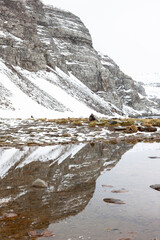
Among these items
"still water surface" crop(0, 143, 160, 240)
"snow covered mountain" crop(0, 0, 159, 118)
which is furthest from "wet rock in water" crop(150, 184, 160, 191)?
"snow covered mountain" crop(0, 0, 159, 118)

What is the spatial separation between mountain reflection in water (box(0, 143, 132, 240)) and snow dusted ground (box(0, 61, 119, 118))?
1128 inches

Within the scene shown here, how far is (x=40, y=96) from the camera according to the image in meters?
55.5

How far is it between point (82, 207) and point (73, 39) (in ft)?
369

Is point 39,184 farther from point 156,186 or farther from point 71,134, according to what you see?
point 71,134

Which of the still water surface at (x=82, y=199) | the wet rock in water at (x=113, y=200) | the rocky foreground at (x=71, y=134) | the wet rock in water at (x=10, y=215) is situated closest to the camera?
the still water surface at (x=82, y=199)

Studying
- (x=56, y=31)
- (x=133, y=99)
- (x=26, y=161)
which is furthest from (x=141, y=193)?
(x=133, y=99)

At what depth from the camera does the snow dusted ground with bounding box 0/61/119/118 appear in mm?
43312

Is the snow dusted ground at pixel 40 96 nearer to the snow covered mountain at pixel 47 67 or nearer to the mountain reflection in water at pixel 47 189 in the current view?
the snow covered mountain at pixel 47 67

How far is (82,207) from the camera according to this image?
407 cm

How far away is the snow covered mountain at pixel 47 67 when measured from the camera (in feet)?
165

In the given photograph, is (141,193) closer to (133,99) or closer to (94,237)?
(94,237)

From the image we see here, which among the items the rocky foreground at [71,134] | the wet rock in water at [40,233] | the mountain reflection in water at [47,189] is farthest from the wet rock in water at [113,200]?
the rocky foreground at [71,134]

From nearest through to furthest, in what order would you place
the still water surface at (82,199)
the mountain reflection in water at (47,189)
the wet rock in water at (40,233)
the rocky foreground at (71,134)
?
the wet rock in water at (40,233) → the still water surface at (82,199) → the mountain reflection in water at (47,189) → the rocky foreground at (71,134)

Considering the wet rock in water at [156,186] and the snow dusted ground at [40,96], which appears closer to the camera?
the wet rock in water at [156,186]
